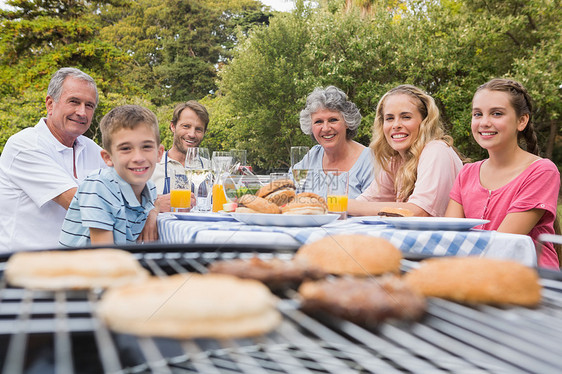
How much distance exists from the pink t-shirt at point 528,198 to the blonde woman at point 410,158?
0.81 feet

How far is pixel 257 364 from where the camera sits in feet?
2.38

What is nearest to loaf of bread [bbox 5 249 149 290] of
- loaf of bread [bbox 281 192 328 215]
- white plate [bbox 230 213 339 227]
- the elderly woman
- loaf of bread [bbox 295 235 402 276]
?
loaf of bread [bbox 295 235 402 276]

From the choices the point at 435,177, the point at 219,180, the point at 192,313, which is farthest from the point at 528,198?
the point at 192,313

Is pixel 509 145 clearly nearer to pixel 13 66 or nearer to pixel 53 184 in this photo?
pixel 53 184

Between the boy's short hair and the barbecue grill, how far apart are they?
187 cm

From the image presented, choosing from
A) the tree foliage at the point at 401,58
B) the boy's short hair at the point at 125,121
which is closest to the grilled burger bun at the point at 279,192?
the boy's short hair at the point at 125,121

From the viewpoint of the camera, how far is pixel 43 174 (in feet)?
10.1

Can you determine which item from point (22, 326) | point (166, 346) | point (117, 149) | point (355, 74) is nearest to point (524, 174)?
point (117, 149)

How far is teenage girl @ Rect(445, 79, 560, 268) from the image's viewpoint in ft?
8.57

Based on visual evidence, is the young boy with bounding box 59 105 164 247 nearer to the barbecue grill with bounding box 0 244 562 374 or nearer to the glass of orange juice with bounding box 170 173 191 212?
the glass of orange juice with bounding box 170 173 191 212

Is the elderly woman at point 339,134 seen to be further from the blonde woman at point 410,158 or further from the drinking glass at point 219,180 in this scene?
the drinking glass at point 219,180

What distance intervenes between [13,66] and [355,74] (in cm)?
1421

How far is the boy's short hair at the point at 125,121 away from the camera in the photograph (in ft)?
8.68

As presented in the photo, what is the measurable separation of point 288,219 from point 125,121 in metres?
1.16
